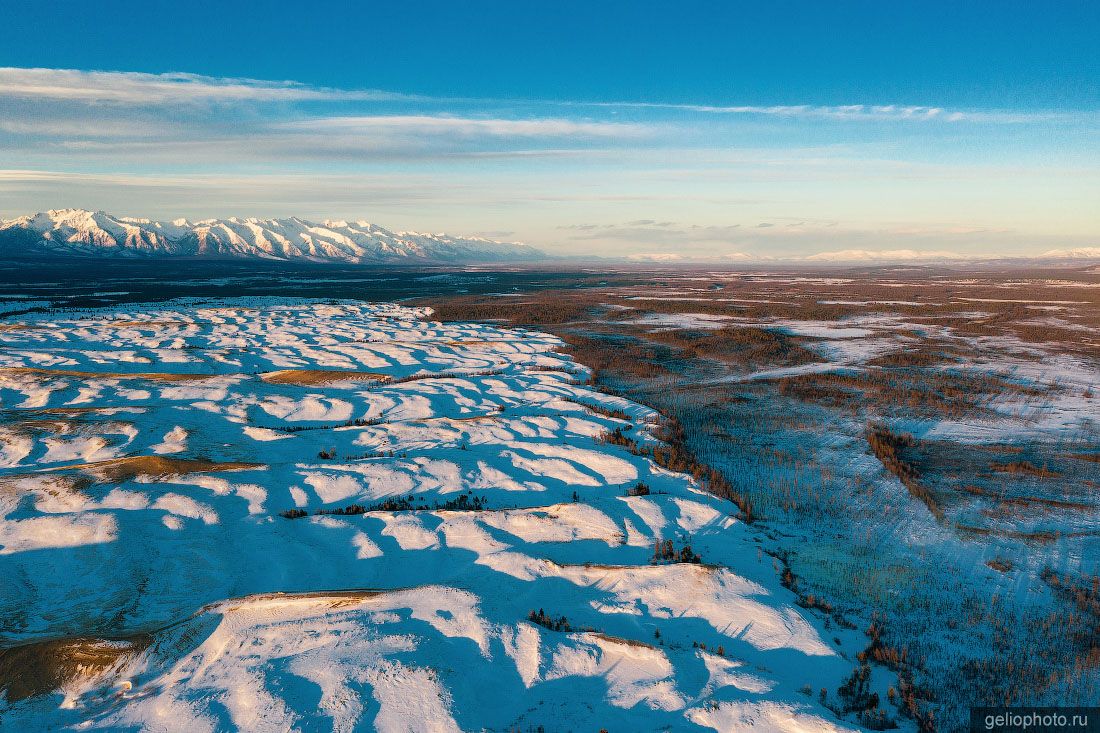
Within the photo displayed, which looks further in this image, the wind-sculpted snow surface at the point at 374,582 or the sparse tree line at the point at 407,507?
the sparse tree line at the point at 407,507

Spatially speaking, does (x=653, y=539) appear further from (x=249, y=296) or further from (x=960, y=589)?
(x=249, y=296)

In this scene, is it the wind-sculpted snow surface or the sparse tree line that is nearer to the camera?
the wind-sculpted snow surface

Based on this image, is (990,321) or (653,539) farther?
(990,321)

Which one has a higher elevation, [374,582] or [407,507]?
[407,507]

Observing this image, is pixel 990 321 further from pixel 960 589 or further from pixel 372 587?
pixel 372 587

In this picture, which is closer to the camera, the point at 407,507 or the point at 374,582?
the point at 374,582

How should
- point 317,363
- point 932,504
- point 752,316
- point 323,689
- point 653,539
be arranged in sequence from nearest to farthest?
1. point 323,689
2. point 653,539
3. point 932,504
4. point 317,363
5. point 752,316

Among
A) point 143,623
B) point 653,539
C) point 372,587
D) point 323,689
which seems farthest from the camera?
point 653,539

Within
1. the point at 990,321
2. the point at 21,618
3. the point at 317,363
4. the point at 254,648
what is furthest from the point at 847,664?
the point at 990,321
